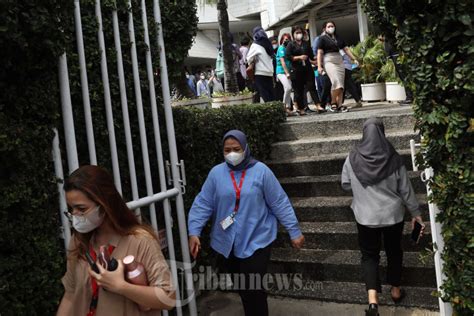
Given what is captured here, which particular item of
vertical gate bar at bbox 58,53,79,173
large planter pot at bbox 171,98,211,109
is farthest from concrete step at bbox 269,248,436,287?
large planter pot at bbox 171,98,211,109

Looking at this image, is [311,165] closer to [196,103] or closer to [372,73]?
[196,103]

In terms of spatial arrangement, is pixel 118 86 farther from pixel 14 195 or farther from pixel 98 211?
pixel 98 211

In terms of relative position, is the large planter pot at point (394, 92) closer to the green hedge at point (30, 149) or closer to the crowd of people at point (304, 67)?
the crowd of people at point (304, 67)

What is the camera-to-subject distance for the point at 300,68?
9.66 metres

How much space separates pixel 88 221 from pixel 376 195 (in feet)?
9.27

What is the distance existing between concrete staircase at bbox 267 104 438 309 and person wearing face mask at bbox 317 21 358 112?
1.86 metres

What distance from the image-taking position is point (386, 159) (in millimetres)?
4480

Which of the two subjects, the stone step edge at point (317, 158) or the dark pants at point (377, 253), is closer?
the dark pants at point (377, 253)

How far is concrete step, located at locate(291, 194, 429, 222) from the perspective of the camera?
5738 mm

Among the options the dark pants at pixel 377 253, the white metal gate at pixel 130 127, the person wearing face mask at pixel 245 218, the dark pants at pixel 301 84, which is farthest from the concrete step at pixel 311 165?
the dark pants at pixel 301 84

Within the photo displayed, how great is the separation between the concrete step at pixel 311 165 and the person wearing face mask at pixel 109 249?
434 centimetres

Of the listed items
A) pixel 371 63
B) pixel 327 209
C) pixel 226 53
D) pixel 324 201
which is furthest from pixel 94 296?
pixel 371 63

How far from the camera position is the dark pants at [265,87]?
31.5 ft

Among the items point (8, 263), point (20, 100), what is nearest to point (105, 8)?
point (20, 100)
